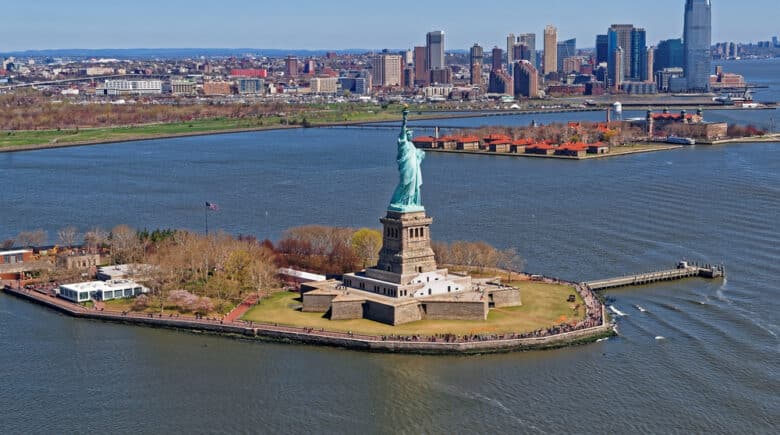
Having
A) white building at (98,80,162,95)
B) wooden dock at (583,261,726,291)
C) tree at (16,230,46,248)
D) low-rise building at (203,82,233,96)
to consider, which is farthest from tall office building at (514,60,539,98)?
tree at (16,230,46,248)

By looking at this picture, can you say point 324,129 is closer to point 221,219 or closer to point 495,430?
point 221,219

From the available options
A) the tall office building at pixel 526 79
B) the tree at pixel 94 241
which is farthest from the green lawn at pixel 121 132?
the tall office building at pixel 526 79

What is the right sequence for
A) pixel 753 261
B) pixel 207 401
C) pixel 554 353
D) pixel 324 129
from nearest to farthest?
pixel 207 401
pixel 554 353
pixel 753 261
pixel 324 129

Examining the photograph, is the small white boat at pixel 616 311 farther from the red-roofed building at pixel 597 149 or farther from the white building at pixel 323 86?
the white building at pixel 323 86

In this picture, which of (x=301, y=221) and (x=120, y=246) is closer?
(x=120, y=246)

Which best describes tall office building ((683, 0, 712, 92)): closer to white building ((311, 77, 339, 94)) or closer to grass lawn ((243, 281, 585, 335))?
white building ((311, 77, 339, 94))

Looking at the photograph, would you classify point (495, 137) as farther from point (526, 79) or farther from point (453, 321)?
point (526, 79)

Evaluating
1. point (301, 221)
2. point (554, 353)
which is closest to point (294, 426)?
point (554, 353)

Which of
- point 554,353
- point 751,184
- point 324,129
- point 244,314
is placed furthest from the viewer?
point 324,129
